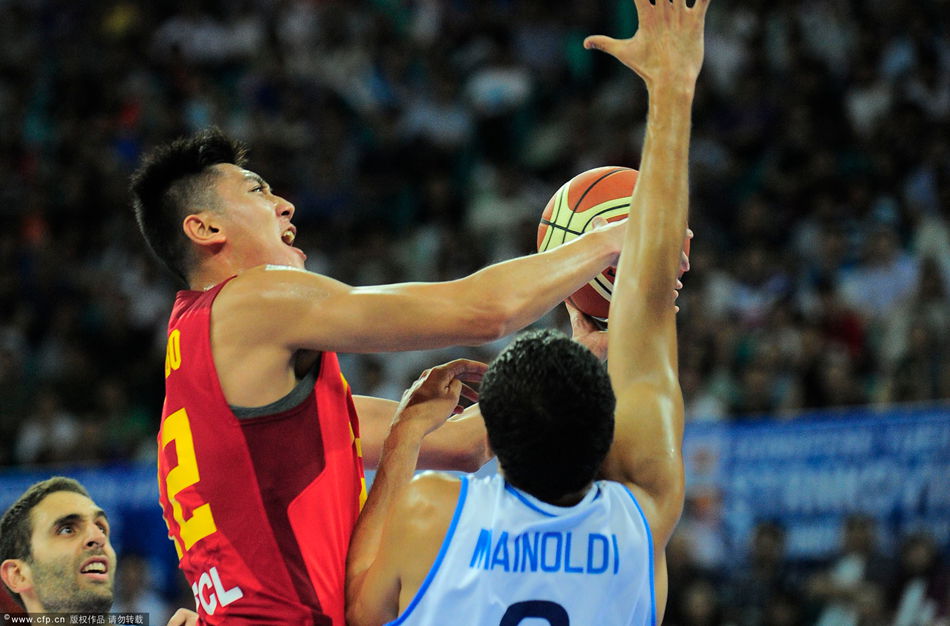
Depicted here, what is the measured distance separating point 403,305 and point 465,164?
31.2 feet

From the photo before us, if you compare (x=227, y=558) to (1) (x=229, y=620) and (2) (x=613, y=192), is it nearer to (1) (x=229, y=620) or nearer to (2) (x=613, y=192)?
(1) (x=229, y=620)

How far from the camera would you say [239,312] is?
136 inches

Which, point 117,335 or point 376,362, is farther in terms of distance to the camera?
point 117,335

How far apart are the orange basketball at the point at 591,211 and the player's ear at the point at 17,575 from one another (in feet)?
9.93

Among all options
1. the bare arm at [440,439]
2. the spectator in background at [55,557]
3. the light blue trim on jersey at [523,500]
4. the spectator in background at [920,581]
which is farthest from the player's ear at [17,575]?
the spectator in background at [920,581]

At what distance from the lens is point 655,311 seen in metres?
3.21

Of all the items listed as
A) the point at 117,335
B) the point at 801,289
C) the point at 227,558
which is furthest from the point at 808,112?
the point at 227,558

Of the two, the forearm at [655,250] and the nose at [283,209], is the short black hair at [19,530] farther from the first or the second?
the forearm at [655,250]

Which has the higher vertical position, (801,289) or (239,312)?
(801,289)

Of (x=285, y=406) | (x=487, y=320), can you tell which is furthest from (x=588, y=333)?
(x=285, y=406)

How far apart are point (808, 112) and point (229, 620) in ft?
30.4

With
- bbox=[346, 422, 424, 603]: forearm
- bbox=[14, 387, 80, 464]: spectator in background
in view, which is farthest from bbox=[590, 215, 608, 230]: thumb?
bbox=[14, 387, 80, 464]: spectator in background

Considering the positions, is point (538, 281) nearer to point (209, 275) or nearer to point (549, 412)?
point (549, 412)

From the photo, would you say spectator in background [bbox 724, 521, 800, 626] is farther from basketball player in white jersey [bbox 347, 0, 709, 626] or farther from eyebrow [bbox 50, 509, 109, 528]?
basketball player in white jersey [bbox 347, 0, 709, 626]
